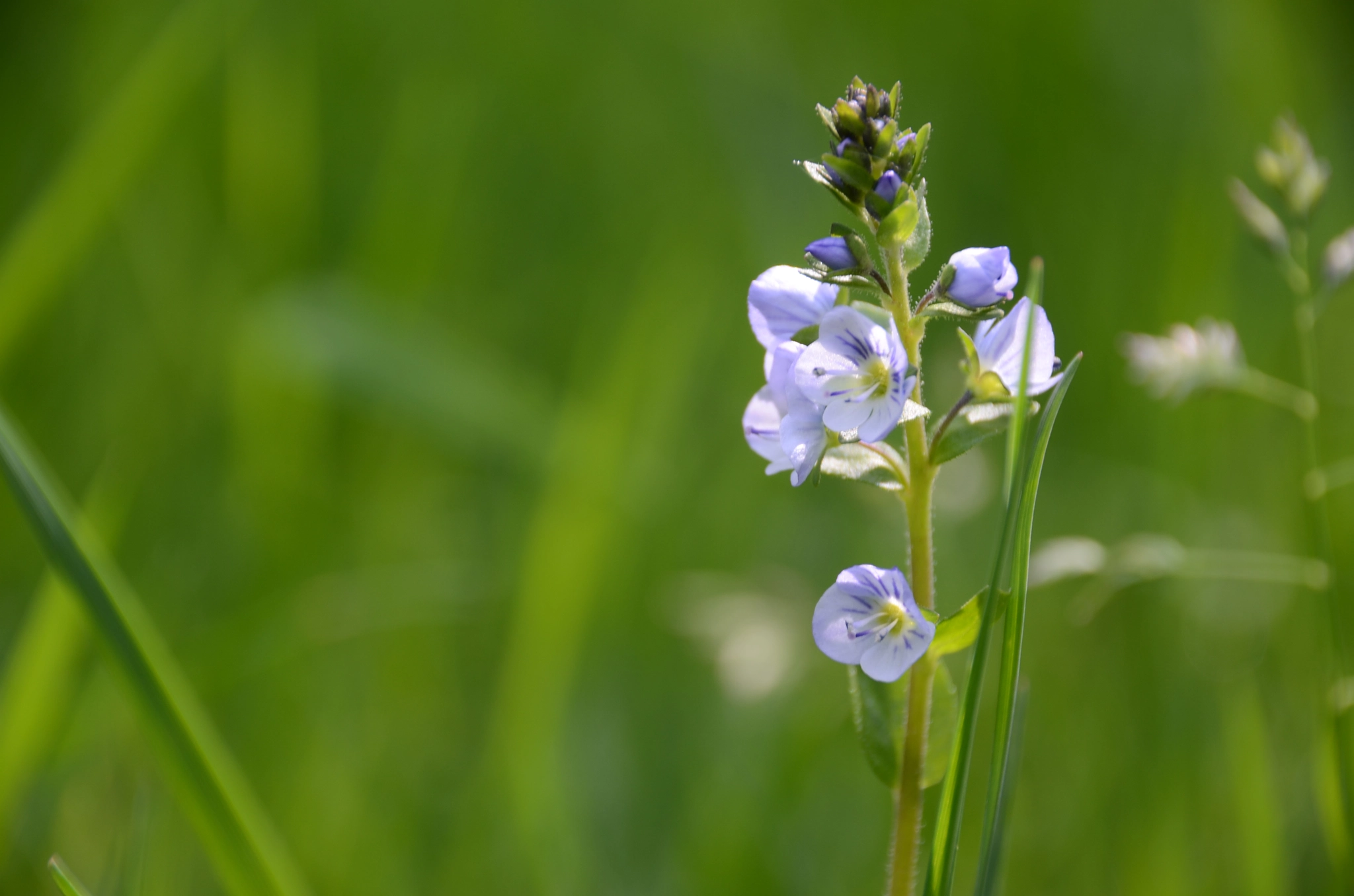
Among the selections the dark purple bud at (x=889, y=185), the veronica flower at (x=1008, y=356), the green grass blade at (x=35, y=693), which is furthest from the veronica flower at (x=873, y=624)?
the green grass blade at (x=35, y=693)

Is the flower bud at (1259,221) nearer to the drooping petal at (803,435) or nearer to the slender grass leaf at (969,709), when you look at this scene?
the slender grass leaf at (969,709)

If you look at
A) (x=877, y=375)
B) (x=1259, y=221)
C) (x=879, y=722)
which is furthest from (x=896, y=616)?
(x=1259, y=221)

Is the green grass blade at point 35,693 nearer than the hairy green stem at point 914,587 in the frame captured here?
No

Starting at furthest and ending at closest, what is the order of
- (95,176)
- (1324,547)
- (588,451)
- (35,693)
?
(588,451) → (95,176) → (35,693) → (1324,547)

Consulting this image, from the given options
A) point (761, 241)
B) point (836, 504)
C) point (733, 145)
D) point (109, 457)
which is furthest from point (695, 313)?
point (109, 457)

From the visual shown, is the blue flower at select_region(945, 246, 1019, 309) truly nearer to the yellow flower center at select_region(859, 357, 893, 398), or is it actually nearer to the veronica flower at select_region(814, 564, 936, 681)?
the yellow flower center at select_region(859, 357, 893, 398)

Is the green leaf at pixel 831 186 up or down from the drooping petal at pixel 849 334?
up

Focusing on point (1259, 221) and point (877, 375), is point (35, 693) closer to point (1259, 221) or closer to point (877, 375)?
point (877, 375)
